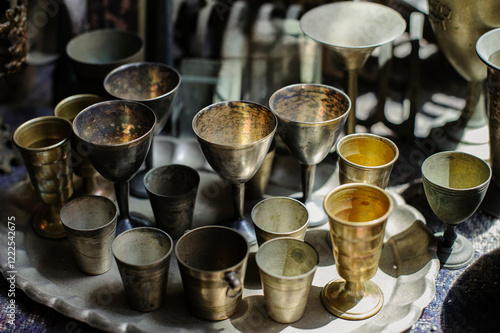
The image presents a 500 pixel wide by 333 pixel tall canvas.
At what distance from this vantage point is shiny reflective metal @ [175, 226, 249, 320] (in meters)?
1.23

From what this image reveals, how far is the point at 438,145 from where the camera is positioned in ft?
6.46

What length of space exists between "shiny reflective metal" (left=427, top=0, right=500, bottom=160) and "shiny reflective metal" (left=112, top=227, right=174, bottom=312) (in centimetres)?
100

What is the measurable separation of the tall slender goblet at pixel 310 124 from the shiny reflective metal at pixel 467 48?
0.44 metres

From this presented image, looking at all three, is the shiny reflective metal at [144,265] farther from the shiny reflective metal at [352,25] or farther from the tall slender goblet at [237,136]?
the shiny reflective metal at [352,25]

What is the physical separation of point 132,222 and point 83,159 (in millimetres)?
213

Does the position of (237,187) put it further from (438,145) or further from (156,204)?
(438,145)

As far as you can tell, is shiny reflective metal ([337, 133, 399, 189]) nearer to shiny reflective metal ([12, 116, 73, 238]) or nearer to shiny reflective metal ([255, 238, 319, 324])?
shiny reflective metal ([255, 238, 319, 324])

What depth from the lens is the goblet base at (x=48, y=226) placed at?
5.22 ft

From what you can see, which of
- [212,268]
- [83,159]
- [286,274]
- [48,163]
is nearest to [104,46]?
[83,159]

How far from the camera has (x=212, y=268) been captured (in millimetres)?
1396

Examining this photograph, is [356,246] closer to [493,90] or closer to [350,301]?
[350,301]

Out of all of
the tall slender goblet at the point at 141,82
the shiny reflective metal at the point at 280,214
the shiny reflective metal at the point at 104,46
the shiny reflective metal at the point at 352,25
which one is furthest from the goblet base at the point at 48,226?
the shiny reflective metal at the point at 352,25

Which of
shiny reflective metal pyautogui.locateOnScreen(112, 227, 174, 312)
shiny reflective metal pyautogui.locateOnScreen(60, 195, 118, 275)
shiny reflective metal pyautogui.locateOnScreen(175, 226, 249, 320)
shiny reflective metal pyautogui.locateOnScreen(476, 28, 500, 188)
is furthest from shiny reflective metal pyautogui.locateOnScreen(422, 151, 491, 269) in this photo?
shiny reflective metal pyautogui.locateOnScreen(60, 195, 118, 275)

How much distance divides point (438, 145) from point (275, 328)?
96cm
